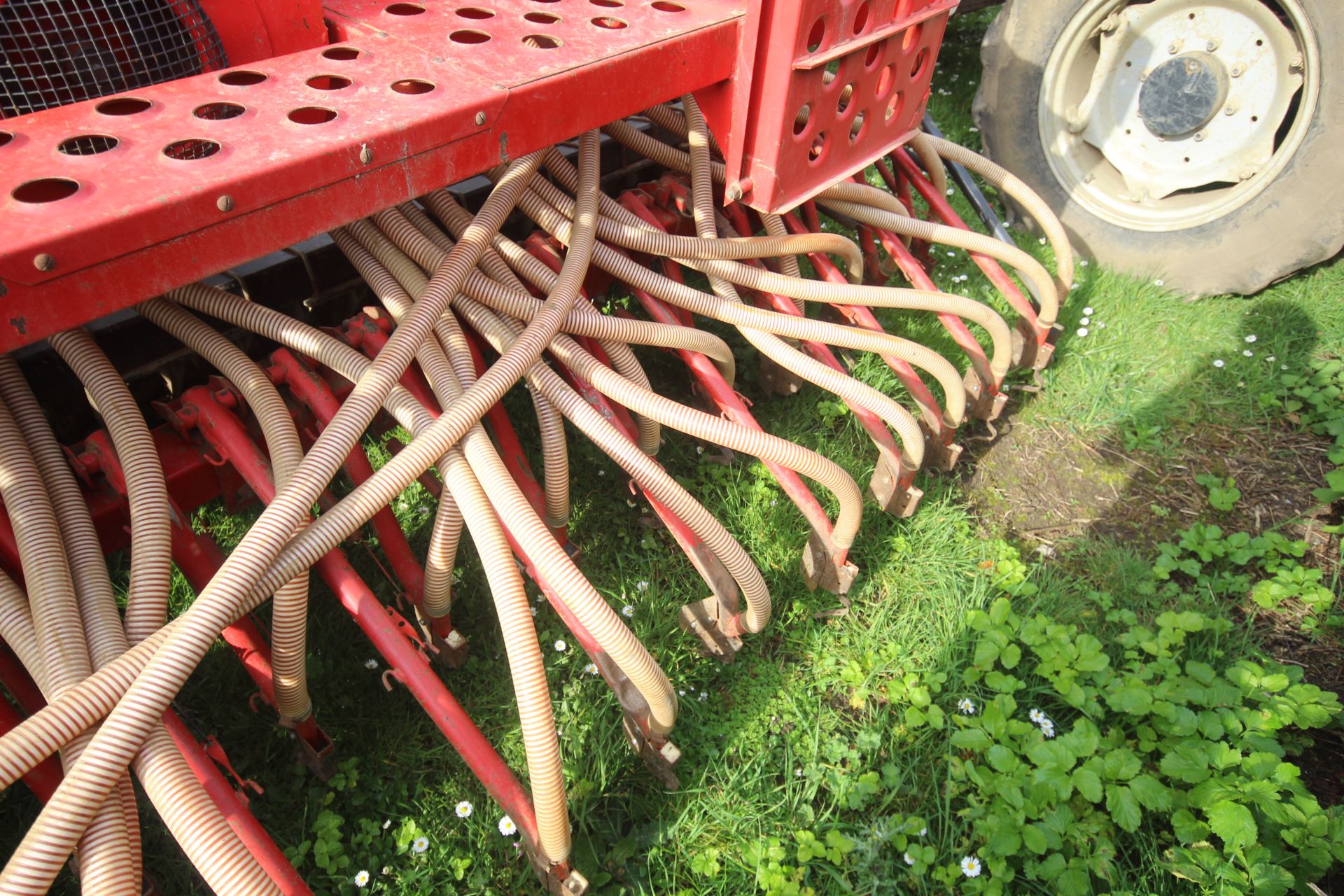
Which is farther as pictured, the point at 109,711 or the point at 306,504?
the point at 306,504

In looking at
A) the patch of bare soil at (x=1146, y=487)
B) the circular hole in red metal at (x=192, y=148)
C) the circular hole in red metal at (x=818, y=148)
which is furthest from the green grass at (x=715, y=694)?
the circular hole in red metal at (x=192, y=148)

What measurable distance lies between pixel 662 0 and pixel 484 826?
2020 mm

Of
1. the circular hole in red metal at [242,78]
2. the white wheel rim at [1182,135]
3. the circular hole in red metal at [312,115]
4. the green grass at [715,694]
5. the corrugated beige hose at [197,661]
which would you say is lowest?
the green grass at [715,694]

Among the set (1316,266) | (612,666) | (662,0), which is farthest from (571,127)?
(1316,266)

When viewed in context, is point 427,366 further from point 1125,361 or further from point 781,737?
point 1125,361

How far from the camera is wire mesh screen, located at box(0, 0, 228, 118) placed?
5.14 ft

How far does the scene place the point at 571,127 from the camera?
5.73ft

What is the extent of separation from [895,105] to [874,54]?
244mm

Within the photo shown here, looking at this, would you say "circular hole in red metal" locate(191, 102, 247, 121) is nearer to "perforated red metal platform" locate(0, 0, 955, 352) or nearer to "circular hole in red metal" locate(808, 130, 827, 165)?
"perforated red metal platform" locate(0, 0, 955, 352)

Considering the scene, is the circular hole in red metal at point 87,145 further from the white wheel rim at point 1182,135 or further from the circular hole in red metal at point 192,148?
the white wheel rim at point 1182,135

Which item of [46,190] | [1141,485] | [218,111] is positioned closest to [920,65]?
[1141,485]

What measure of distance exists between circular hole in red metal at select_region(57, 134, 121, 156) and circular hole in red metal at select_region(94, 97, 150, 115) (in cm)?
5

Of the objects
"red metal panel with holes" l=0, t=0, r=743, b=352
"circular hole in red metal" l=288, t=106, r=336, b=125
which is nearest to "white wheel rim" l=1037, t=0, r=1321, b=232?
"red metal panel with holes" l=0, t=0, r=743, b=352

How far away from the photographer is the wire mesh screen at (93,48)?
157 cm
